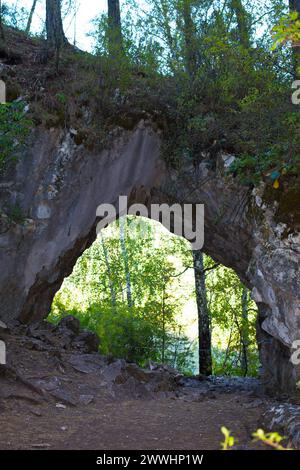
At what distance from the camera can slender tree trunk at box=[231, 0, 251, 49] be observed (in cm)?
1121

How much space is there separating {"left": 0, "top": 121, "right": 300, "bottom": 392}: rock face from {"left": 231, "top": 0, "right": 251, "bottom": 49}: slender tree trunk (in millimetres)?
3057

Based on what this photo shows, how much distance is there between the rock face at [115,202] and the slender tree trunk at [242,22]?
3.06m

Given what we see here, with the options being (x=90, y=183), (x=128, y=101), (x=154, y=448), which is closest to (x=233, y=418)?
(x=154, y=448)

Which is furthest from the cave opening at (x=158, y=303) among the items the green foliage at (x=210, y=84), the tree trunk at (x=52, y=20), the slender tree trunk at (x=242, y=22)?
the tree trunk at (x=52, y=20)

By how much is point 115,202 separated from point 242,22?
17.9ft

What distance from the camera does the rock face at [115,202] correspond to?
923 centimetres

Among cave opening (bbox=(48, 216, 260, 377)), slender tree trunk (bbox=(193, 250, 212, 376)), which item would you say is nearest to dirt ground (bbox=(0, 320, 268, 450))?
slender tree trunk (bbox=(193, 250, 212, 376))

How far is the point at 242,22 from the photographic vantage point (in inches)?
456

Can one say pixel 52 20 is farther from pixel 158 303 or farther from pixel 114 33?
pixel 158 303

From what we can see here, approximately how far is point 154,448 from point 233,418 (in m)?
2.28

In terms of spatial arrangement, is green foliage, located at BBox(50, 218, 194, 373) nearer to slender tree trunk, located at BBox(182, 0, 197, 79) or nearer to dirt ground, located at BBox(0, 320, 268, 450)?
dirt ground, located at BBox(0, 320, 268, 450)

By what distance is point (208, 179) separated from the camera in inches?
428

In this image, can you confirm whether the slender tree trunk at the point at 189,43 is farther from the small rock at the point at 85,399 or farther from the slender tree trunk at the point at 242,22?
the small rock at the point at 85,399

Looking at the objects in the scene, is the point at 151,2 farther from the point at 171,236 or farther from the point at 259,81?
the point at 171,236
